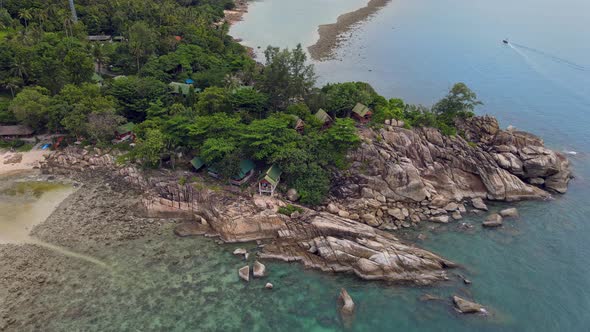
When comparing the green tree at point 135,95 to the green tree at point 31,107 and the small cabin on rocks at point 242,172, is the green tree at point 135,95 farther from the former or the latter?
the small cabin on rocks at point 242,172

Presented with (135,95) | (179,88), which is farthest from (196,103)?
(135,95)

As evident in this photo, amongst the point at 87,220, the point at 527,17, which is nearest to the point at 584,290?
the point at 87,220

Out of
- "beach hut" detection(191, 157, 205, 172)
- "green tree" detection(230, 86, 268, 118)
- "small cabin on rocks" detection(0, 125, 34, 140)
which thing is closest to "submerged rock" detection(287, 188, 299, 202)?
"beach hut" detection(191, 157, 205, 172)

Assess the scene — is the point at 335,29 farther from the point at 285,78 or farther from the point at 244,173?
the point at 244,173

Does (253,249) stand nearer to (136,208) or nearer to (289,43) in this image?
(136,208)

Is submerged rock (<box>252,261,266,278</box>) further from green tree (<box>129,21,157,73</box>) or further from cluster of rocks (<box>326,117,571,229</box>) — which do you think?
green tree (<box>129,21,157,73</box>)
